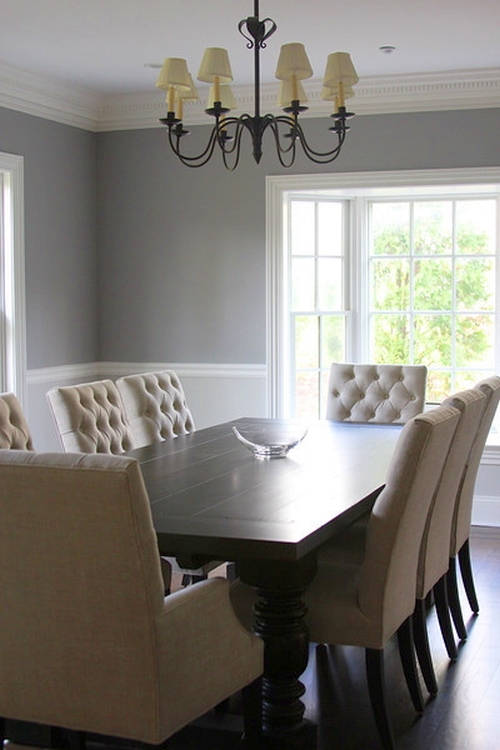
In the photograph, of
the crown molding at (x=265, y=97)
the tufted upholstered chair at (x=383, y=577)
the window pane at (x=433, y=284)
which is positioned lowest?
the tufted upholstered chair at (x=383, y=577)

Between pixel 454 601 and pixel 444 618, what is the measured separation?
261 millimetres

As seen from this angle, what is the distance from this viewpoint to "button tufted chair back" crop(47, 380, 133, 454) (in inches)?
150

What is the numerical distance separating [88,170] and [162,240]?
2.28ft

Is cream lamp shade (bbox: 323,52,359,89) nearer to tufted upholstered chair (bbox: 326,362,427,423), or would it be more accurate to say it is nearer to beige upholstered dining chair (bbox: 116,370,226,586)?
beige upholstered dining chair (bbox: 116,370,226,586)

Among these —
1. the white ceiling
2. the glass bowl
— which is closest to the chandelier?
the white ceiling

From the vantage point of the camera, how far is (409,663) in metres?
3.05

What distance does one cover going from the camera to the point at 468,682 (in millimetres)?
3363

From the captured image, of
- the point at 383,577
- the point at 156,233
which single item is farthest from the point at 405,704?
the point at 156,233

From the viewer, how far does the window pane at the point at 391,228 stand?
20.4 ft

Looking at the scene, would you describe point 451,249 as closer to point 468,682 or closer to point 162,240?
point 162,240

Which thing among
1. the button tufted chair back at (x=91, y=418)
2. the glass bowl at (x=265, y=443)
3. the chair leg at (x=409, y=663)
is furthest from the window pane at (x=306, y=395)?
the chair leg at (x=409, y=663)

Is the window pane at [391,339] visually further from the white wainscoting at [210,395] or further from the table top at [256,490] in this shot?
the table top at [256,490]

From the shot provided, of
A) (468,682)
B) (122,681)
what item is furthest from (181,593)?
(468,682)

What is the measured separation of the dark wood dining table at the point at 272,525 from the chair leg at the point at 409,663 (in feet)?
1.51
